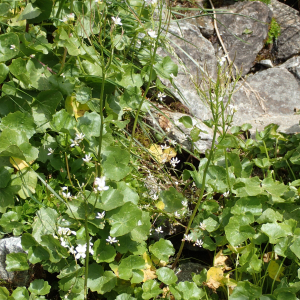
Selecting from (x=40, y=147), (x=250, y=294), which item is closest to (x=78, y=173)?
(x=40, y=147)

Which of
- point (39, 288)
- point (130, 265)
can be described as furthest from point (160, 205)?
point (39, 288)

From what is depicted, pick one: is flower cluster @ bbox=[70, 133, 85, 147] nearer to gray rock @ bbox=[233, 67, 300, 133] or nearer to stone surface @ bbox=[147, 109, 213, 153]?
stone surface @ bbox=[147, 109, 213, 153]

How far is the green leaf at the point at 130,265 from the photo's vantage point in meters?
1.72

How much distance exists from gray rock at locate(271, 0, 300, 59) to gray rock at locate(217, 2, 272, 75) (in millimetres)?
283

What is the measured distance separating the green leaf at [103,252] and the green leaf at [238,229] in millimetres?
627

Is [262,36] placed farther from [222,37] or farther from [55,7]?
[55,7]

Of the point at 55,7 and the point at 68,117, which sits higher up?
the point at 55,7

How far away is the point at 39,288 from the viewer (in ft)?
5.49

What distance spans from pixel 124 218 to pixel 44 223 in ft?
1.38

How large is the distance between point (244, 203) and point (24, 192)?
1253 millimetres

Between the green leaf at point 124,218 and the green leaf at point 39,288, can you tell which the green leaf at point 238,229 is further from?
the green leaf at point 39,288

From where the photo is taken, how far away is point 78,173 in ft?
6.61

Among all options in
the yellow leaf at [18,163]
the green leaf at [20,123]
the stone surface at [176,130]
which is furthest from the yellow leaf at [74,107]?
the stone surface at [176,130]

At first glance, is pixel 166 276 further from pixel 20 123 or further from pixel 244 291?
pixel 20 123
